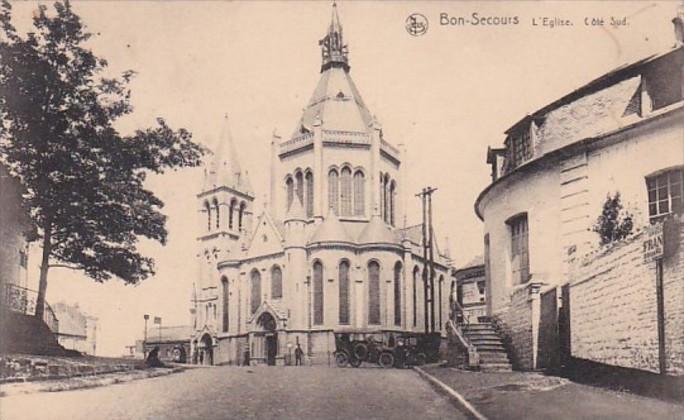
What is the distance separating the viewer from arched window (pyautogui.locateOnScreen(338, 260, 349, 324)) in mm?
20984

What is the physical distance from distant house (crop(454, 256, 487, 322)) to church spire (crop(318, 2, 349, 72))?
24.3 metres

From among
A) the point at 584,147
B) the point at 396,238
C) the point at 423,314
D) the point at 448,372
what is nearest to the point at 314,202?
the point at 396,238

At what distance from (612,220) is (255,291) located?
429 inches

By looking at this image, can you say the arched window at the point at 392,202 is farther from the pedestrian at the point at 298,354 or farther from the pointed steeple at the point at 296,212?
the pedestrian at the point at 298,354

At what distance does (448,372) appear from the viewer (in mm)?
16203

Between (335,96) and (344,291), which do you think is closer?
(335,96)

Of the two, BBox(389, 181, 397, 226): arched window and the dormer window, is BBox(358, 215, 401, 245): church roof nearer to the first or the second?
BBox(389, 181, 397, 226): arched window

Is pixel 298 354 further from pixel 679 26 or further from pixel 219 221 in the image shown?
pixel 679 26

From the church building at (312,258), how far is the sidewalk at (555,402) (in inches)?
289

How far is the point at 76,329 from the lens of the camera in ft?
44.3

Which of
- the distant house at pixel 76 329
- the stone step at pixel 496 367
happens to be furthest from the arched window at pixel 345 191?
the distant house at pixel 76 329

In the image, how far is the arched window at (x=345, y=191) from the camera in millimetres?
22641

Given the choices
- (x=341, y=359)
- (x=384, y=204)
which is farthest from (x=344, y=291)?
(x=384, y=204)

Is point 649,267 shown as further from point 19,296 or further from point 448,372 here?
point 19,296
